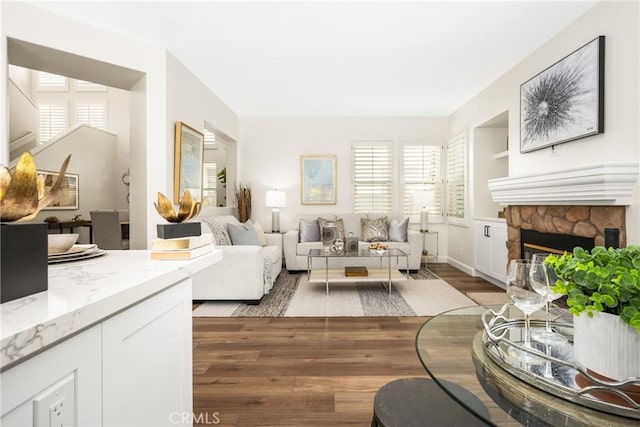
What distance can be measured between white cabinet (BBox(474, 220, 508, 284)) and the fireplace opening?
425mm

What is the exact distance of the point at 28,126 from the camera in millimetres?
5551

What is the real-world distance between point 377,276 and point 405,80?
256 centimetres

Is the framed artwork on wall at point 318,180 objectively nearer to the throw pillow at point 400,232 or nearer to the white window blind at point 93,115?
the throw pillow at point 400,232

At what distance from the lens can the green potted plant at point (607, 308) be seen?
61 cm

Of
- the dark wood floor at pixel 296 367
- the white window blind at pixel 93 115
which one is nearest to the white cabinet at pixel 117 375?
the dark wood floor at pixel 296 367

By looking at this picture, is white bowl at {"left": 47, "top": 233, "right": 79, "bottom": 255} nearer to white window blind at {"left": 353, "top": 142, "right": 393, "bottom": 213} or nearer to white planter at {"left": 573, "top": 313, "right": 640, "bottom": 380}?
white planter at {"left": 573, "top": 313, "right": 640, "bottom": 380}

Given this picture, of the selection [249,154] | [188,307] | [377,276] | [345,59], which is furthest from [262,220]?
[188,307]

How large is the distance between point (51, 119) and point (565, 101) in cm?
895

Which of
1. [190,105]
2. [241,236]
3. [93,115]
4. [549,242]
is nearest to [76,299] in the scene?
[241,236]

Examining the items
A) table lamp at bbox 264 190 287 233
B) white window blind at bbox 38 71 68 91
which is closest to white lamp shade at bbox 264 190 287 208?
table lamp at bbox 264 190 287 233

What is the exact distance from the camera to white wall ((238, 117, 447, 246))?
587 centimetres

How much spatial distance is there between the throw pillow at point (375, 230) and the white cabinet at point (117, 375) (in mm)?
4319

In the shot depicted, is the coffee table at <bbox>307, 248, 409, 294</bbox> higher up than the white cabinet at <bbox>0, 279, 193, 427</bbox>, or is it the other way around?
the white cabinet at <bbox>0, 279, 193, 427</bbox>

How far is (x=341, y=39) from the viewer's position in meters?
3.10
